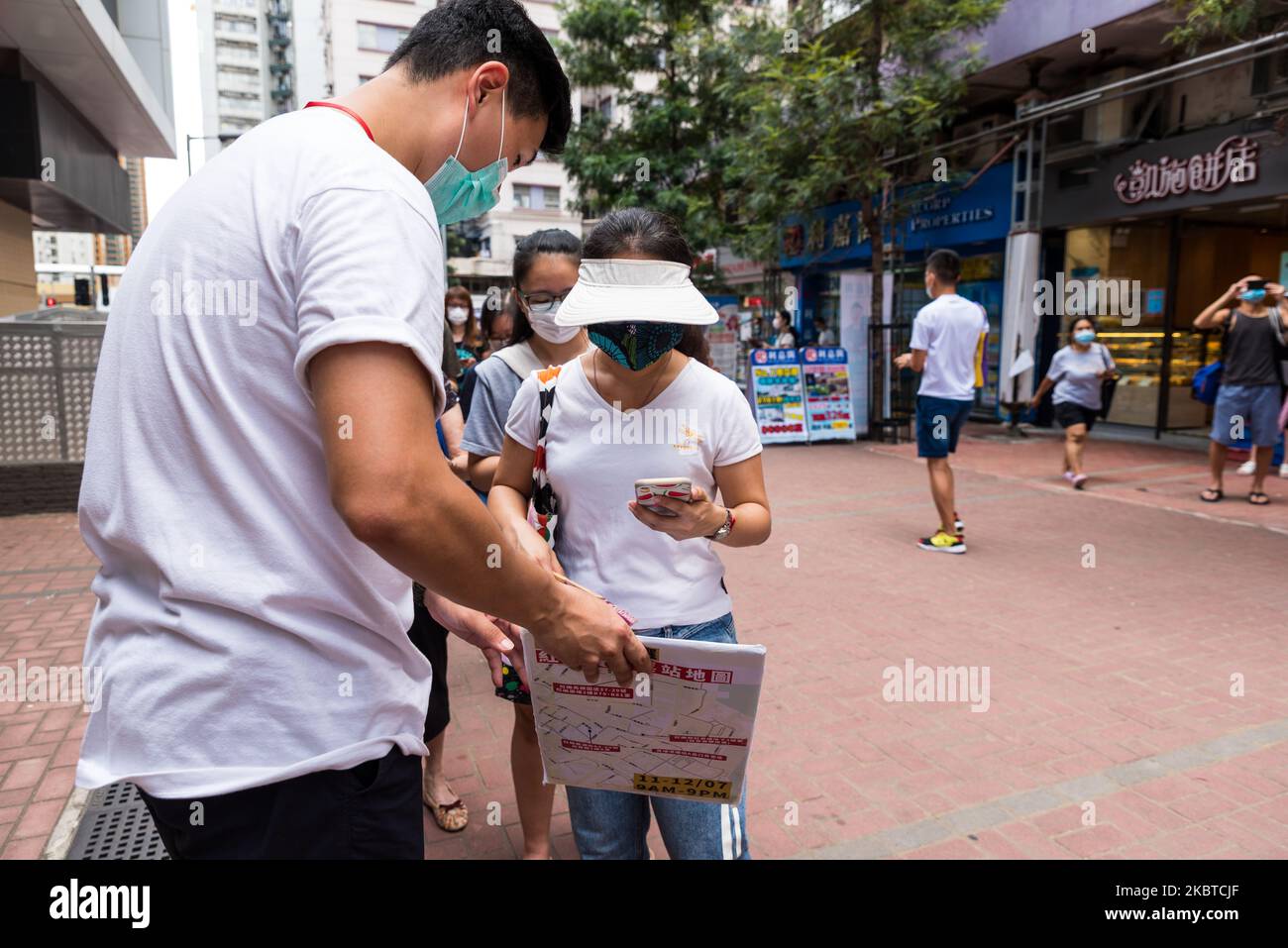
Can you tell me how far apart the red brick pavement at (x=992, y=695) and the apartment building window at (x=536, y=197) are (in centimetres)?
3735

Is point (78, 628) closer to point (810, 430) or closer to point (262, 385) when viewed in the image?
point (262, 385)

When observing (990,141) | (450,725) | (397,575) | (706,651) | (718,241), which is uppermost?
(990,141)

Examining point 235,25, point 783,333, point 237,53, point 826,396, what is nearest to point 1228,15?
point 826,396

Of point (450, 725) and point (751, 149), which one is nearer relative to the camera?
point (450, 725)

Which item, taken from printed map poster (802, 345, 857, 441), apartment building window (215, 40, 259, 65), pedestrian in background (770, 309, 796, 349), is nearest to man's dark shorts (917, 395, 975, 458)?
printed map poster (802, 345, 857, 441)

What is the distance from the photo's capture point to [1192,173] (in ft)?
37.8

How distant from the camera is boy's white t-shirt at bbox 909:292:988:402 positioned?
6887 millimetres

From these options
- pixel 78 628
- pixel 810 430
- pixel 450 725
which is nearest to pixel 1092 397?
pixel 810 430

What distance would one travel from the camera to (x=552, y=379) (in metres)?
2.28

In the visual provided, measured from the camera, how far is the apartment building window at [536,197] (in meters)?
42.9

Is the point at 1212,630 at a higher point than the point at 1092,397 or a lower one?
lower

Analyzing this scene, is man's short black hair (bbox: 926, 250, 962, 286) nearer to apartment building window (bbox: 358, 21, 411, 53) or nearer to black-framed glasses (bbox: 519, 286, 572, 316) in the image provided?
black-framed glasses (bbox: 519, 286, 572, 316)

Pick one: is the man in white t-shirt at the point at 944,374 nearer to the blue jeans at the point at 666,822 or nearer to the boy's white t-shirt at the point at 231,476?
the blue jeans at the point at 666,822

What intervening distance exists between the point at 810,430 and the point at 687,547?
11.9 metres
